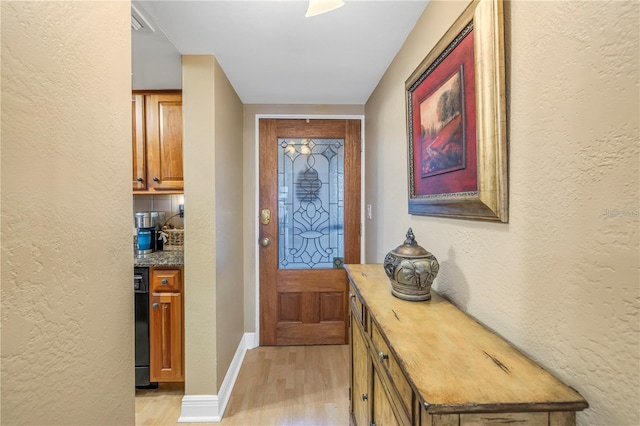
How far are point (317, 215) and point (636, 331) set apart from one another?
2.22 meters

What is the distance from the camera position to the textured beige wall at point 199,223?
1.72 metres

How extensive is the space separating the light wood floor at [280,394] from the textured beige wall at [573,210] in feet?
4.64

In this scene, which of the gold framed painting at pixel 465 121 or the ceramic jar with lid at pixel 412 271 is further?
the ceramic jar with lid at pixel 412 271

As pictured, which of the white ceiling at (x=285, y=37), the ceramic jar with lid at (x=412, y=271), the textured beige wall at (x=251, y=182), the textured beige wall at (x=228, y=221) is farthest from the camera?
the textured beige wall at (x=251, y=182)

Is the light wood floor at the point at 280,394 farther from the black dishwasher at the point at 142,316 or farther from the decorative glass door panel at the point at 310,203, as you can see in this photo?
the decorative glass door panel at the point at 310,203

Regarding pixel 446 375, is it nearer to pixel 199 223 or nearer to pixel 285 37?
pixel 199 223

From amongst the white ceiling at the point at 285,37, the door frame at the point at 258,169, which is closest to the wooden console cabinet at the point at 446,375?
the white ceiling at the point at 285,37

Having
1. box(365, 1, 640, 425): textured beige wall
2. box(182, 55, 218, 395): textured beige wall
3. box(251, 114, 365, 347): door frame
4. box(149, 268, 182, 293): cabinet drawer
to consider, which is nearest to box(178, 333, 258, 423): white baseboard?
box(182, 55, 218, 395): textured beige wall

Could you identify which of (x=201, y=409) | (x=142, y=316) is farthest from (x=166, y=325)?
(x=201, y=409)

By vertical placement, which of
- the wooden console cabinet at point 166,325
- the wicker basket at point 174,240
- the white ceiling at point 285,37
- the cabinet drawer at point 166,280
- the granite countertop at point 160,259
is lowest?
the wooden console cabinet at point 166,325

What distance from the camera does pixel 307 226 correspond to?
2.62 metres

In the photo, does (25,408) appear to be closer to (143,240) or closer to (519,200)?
(519,200)

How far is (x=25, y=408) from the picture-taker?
52 cm

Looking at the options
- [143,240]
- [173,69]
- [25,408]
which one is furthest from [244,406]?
[173,69]
